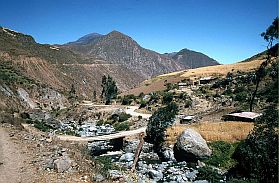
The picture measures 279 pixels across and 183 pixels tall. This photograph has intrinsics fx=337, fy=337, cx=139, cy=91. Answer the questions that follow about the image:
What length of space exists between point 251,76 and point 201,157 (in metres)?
48.4

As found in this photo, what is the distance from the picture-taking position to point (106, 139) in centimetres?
3653

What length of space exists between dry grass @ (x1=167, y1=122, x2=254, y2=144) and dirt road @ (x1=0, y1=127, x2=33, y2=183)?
15123 millimetres

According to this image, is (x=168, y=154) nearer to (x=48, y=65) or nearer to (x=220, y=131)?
(x=220, y=131)

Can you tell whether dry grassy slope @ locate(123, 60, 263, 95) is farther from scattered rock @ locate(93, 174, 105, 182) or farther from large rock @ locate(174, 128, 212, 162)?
scattered rock @ locate(93, 174, 105, 182)

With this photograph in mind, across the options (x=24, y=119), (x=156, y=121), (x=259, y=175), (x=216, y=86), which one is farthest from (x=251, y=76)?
(x=259, y=175)

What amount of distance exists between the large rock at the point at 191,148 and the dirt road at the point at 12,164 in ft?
46.1

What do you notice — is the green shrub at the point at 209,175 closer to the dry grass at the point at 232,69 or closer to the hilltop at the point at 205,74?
the hilltop at the point at 205,74

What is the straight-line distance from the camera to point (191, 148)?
3086 cm

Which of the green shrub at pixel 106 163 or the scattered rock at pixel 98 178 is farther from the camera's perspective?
the green shrub at pixel 106 163

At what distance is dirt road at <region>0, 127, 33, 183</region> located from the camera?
20.3 metres

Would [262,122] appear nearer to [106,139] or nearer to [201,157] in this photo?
[201,157]

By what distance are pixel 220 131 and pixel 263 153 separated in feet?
49.2

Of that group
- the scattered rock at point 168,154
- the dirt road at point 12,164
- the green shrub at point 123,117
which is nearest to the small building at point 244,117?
the scattered rock at point 168,154

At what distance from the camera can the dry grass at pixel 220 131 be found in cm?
3355
